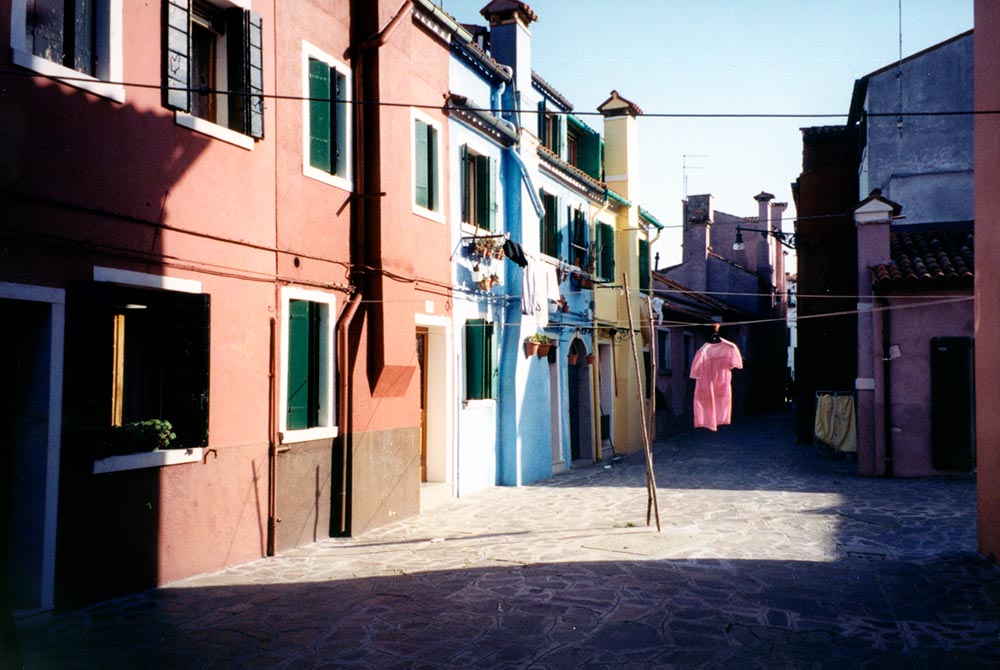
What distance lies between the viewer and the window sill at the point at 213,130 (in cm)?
804

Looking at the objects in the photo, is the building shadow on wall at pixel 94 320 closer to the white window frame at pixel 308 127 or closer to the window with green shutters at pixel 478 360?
the white window frame at pixel 308 127

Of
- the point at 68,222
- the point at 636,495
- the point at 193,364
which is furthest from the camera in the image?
the point at 636,495

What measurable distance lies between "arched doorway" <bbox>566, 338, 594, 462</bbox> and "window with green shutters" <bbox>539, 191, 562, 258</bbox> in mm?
2696

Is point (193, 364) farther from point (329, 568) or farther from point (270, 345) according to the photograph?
point (329, 568)

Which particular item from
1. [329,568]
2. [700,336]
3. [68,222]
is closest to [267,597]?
[329,568]

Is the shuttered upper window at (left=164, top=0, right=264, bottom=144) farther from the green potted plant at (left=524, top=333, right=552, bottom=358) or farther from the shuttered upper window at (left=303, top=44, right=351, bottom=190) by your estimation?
the green potted plant at (left=524, top=333, right=552, bottom=358)

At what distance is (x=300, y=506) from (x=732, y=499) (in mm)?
7039

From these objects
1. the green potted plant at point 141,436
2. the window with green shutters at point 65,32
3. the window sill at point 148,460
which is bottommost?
the window sill at point 148,460

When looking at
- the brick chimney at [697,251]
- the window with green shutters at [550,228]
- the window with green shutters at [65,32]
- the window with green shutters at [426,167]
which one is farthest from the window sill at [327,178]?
Answer: the brick chimney at [697,251]

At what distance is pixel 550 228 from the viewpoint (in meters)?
17.8

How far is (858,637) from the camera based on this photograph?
635cm

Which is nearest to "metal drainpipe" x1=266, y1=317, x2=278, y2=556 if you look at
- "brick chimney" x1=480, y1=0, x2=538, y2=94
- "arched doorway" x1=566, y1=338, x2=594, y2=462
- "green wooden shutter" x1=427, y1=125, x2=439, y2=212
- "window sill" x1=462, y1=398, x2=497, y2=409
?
"green wooden shutter" x1=427, y1=125, x2=439, y2=212

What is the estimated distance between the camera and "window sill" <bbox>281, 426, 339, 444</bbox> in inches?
371

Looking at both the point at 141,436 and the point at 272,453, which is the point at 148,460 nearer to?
the point at 141,436
